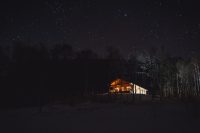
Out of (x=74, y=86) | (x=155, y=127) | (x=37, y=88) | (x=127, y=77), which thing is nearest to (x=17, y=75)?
(x=37, y=88)

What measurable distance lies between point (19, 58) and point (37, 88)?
10816 millimetres

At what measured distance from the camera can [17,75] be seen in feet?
148

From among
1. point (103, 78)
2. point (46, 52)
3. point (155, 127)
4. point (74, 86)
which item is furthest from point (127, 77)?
point (155, 127)

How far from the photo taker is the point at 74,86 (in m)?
52.5

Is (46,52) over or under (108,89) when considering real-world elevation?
over

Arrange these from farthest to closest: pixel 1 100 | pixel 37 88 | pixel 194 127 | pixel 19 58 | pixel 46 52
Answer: pixel 46 52
pixel 19 58
pixel 37 88
pixel 1 100
pixel 194 127

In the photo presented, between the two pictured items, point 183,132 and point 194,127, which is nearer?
point 183,132

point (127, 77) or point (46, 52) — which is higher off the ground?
point (46, 52)

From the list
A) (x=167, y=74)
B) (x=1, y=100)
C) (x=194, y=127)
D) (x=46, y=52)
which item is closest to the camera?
(x=194, y=127)

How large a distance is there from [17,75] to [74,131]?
3477 centimetres

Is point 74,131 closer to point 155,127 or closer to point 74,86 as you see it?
point 155,127

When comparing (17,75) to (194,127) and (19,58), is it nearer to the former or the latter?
(19,58)

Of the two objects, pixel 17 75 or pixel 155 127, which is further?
pixel 17 75

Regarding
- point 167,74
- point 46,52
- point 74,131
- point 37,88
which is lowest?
point 74,131
